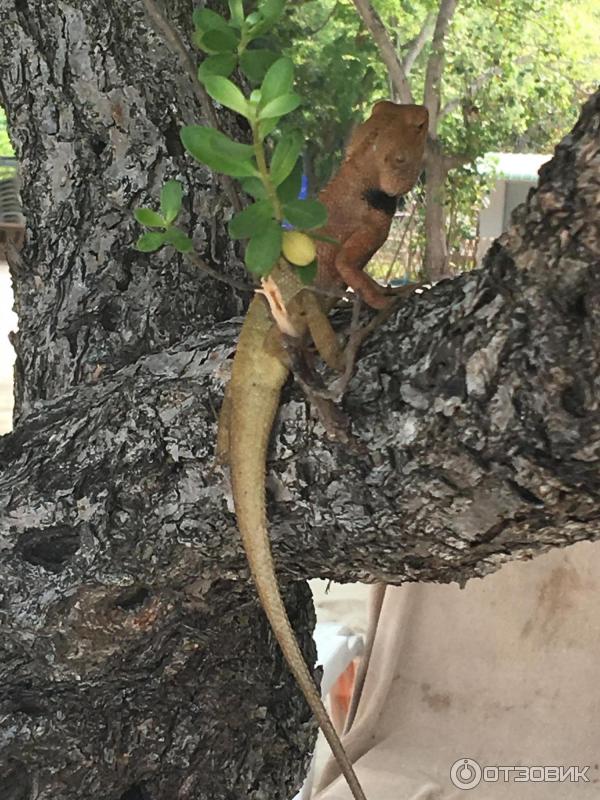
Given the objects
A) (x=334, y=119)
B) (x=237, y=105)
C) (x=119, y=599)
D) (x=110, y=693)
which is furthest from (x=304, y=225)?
(x=334, y=119)

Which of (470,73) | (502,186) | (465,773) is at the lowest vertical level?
(465,773)

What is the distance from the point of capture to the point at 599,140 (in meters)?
0.43

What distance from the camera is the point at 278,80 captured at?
15.9 inches

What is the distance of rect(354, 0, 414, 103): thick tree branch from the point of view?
9.85 feet

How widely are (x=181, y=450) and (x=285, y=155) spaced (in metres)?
0.26

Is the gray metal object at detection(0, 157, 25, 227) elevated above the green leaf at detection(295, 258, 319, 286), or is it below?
below

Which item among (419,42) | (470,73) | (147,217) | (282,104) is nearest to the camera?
(282,104)

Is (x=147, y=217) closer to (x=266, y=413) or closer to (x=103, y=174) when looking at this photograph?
(x=266, y=413)

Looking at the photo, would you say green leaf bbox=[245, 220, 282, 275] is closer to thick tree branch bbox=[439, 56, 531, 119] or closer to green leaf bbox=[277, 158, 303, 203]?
green leaf bbox=[277, 158, 303, 203]

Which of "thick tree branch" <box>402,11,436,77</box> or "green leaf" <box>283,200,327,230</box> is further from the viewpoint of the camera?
"thick tree branch" <box>402,11,436,77</box>

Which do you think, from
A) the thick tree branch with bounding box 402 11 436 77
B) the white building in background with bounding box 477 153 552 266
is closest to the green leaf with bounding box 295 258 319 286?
the thick tree branch with bounding box 402 11 436 77

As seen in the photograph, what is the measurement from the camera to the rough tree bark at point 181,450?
0.47m

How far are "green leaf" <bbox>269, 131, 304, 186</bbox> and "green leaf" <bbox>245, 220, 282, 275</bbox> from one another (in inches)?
1.0

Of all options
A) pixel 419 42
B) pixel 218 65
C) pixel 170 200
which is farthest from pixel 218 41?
pixel 419 42
